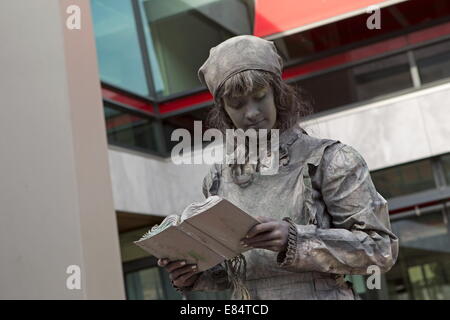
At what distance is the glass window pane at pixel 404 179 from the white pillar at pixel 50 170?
376 cm

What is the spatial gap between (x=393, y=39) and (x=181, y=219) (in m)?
7.73

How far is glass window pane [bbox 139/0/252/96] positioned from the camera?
9711 millimetres

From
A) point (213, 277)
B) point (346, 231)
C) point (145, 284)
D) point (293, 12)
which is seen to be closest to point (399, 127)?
point (293, 12)

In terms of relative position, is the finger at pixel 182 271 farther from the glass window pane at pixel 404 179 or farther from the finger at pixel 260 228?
the glass window pane at pixel 404 179

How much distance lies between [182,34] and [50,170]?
4.38 metres

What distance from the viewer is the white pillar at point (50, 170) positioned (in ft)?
19.1

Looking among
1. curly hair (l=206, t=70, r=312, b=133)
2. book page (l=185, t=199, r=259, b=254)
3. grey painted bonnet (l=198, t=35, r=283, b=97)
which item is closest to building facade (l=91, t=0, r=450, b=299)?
curly hair (l=206, t=70, r=312, b=133)

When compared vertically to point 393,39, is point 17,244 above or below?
below

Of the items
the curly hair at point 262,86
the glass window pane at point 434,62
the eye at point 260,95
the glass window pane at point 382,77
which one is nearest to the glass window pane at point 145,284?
the glass window pane at point 382,77

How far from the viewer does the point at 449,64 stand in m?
8.71

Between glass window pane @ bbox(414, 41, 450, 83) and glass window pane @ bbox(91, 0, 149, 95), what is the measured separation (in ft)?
10.8

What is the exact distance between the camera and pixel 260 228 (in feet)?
5.49
